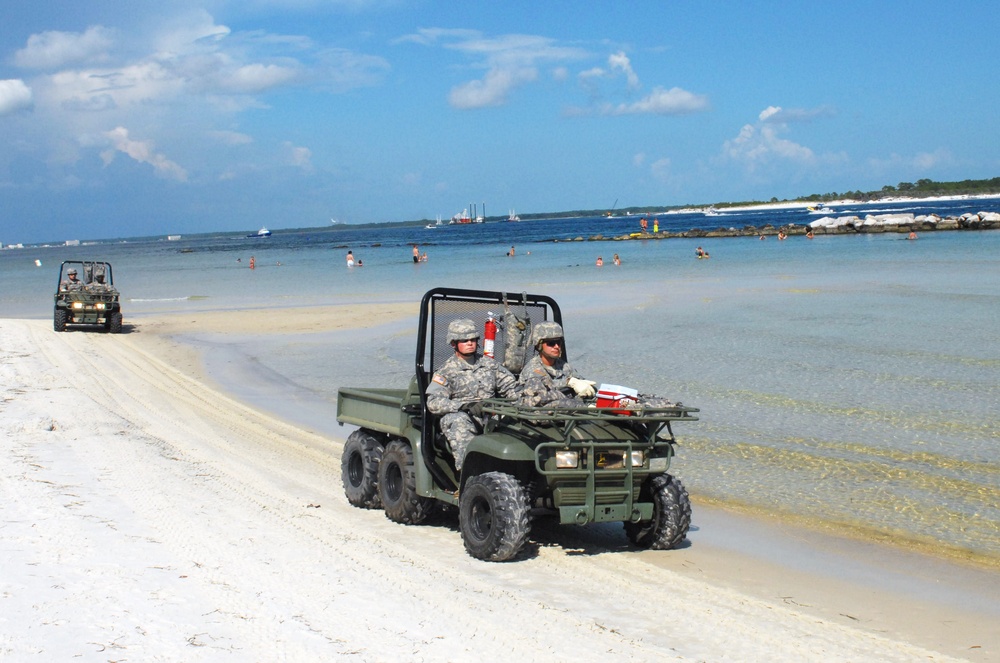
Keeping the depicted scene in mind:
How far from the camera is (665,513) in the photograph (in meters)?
7.19

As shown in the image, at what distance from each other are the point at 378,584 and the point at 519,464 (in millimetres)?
1344

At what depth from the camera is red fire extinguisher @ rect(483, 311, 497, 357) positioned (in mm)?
7902

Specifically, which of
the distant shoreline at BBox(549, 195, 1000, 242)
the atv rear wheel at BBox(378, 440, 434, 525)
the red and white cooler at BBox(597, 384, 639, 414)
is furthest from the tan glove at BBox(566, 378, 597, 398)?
the distant shoreline at BBox(549, 195, 1000, 242)

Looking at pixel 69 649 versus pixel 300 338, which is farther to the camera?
pixel 300 338

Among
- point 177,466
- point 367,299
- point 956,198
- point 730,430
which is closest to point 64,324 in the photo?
point 367,299

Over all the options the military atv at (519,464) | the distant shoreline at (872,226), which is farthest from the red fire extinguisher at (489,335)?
the distant shoreline at (872,226)

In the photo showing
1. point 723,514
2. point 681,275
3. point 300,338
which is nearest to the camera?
point 723,514

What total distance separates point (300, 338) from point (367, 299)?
12056mm

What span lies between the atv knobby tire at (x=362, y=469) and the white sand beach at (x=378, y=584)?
0.46 ft

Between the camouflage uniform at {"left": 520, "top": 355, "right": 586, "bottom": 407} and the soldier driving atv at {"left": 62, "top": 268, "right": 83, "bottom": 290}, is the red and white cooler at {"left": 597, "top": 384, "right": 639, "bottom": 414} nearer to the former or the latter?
the camouflage uniform at {"left": 520, "top": 355, "right": 586, "bottom": 407}

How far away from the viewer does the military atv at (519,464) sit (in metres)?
6.68

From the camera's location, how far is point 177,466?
980cm

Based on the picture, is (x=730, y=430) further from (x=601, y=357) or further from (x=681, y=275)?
(x=681, y=275)

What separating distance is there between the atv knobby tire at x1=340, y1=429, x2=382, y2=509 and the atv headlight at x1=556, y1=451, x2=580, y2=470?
7.52ft
